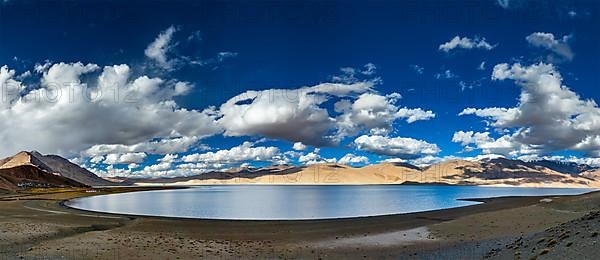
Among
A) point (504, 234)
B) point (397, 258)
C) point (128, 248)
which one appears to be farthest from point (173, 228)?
point (504, 234)

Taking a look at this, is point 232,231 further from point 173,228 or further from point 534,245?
point 534,245

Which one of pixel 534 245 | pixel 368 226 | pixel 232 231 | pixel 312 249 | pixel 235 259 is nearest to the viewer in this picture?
pixel 534 245

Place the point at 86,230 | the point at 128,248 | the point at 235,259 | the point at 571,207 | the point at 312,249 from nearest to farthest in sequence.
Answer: the point at 235,259, the point at 128,248, the point at 312,249, the point at 86,230, the point at 571,207

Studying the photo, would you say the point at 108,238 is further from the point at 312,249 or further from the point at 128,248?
the point at 312,249

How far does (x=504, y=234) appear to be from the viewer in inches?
1159

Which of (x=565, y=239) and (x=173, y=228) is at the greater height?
(x=565, y=239)

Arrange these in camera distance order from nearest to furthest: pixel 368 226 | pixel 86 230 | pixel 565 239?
pixel 565 239 < pixel 86 230 < pixel 368 226

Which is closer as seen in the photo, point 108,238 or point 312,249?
point 312,249

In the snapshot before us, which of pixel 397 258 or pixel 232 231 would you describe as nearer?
pixel 397 258

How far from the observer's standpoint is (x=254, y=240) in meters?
30.3

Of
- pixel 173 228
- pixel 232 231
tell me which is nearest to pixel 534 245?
pixel 232 231

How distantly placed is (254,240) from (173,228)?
10.5m

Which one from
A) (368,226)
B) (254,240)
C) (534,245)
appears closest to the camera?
(534,245)

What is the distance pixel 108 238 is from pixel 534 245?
25.0 meters
